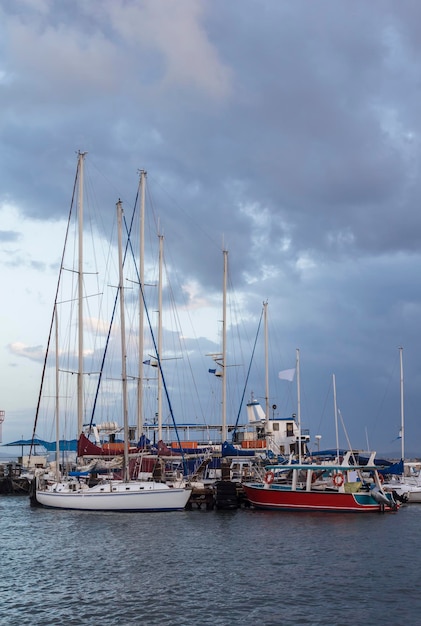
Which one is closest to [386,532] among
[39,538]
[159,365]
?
[39,538]

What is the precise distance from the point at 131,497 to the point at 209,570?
791 inches

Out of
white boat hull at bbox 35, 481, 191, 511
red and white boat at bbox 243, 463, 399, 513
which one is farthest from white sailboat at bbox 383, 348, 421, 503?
white boat hull at bbox 35, 481, 191, 511

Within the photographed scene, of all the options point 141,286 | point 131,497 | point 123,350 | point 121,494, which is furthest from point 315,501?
point 141,286

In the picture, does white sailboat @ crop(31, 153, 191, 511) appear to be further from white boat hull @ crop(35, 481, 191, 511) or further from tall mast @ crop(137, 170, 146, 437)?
tall mast @ crop(137, 170, 146, 437)

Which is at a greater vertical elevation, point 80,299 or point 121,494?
point 80,299

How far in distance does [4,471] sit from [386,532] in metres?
65.7

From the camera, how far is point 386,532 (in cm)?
4319

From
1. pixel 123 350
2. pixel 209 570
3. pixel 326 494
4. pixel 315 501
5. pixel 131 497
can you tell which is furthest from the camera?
pixel 123 350

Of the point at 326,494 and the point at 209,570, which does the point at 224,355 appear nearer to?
the point at 326,494

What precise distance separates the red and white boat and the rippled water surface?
106 inches

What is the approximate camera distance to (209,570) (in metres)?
31.0

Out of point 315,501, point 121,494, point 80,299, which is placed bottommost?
point 315,501

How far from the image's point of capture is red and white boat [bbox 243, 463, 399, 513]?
172 ft

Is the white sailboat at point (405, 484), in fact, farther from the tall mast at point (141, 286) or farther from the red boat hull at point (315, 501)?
the tall mast at point (141, 286)
